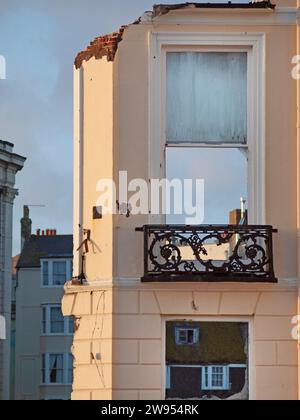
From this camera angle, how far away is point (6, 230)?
48.0m

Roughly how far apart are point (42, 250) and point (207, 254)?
44107 mm

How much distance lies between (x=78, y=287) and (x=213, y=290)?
188cm

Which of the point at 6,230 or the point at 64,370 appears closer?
the point at 6,230

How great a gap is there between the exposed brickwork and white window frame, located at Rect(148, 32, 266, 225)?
0.46 meters

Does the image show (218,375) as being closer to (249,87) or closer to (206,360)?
(206,360)

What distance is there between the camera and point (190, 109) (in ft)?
61.0

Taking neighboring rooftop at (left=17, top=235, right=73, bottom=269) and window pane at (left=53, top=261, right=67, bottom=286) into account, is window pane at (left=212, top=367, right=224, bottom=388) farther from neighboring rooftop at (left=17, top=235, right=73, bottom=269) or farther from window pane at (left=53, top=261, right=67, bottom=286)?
window pane at (left=53, top=261, right=67, bottom=286)

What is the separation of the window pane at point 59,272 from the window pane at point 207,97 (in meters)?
43.1

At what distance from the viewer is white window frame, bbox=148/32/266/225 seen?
18.2 m

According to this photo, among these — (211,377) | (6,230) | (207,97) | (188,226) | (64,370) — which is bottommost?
(64,370)

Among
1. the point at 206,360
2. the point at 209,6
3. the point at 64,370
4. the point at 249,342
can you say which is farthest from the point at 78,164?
the point at 64,370

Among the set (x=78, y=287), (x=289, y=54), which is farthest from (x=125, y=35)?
(x=78, y=287)
